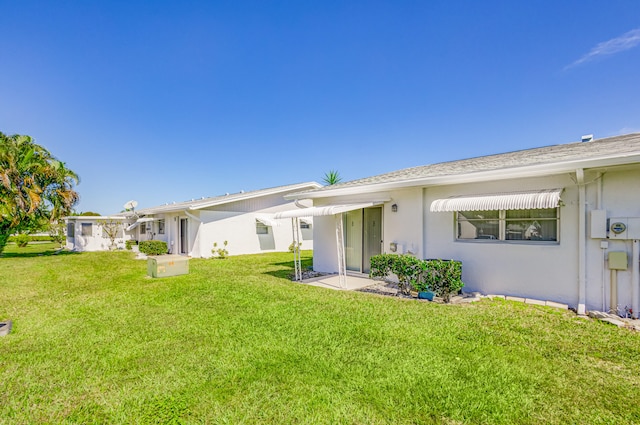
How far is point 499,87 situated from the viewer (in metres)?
15.5

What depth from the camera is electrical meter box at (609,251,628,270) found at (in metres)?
6.81

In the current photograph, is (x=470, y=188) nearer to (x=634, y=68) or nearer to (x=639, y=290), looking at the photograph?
(x=639, y=290)

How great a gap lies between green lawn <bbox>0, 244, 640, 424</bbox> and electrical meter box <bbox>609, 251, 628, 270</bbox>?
1515 millimetres

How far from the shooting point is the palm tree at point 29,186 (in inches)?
793

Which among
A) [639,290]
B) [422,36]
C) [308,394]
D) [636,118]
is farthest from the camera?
[422,36]

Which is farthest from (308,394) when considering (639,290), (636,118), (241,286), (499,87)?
(499,87)

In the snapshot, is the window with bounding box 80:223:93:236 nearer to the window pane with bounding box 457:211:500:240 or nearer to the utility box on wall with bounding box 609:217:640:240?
the window pane with bounding box 457:211:500:240

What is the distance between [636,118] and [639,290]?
28.9 feet

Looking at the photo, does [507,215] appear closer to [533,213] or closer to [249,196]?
[533,213]

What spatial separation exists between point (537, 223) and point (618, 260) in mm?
1843

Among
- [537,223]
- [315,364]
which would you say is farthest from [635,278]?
[315,364]

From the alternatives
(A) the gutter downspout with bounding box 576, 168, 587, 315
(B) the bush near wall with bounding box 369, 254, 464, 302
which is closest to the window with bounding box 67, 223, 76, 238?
(B) the bush near wall with bounding box 369, 254, 464, 302

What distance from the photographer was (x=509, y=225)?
874 cm

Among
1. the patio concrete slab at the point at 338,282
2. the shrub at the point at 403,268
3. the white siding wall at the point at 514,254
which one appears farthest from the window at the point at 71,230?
the white siding wall at the point at 514,254
